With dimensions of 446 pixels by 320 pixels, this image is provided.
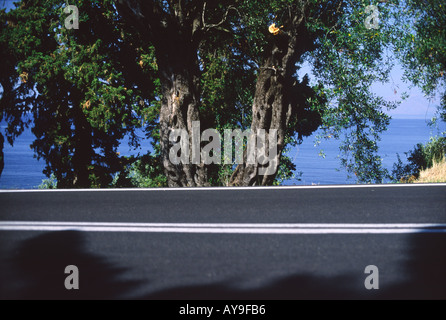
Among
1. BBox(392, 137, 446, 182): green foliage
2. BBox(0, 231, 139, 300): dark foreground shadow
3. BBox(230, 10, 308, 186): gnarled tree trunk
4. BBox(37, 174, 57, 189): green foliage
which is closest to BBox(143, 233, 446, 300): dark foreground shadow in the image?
BBox(0, 231, 139, 300): dark foreground shadow

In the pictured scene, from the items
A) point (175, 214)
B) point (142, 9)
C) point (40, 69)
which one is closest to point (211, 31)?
point (142, 9)

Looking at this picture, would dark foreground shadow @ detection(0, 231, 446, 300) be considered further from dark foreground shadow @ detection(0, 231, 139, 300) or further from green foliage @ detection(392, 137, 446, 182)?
green foliage @ detection(392, 137, 446, 182)

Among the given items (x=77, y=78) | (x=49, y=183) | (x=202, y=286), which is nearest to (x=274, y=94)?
(x=77, y=78)

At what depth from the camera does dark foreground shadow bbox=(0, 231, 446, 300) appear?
3814 millimetres

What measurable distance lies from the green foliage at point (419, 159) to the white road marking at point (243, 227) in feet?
45.2

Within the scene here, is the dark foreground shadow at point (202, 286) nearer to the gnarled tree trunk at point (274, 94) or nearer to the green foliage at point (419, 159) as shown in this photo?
the gnarled tree trunk at point (274, 94)

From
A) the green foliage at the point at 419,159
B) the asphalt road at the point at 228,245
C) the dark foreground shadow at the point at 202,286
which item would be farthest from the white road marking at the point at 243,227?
the green foliage at the point at 419,159

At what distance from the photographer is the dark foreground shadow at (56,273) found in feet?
13.1

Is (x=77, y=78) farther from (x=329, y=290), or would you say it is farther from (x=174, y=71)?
(x=329, y=290)

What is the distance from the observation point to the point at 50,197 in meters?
9.00

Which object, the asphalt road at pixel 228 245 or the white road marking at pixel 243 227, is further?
the white road marking at pixel 243 227

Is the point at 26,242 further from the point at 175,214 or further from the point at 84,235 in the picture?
the point at 175,214

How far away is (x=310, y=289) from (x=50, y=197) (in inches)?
256

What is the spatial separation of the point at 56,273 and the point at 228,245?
6.12 feet
